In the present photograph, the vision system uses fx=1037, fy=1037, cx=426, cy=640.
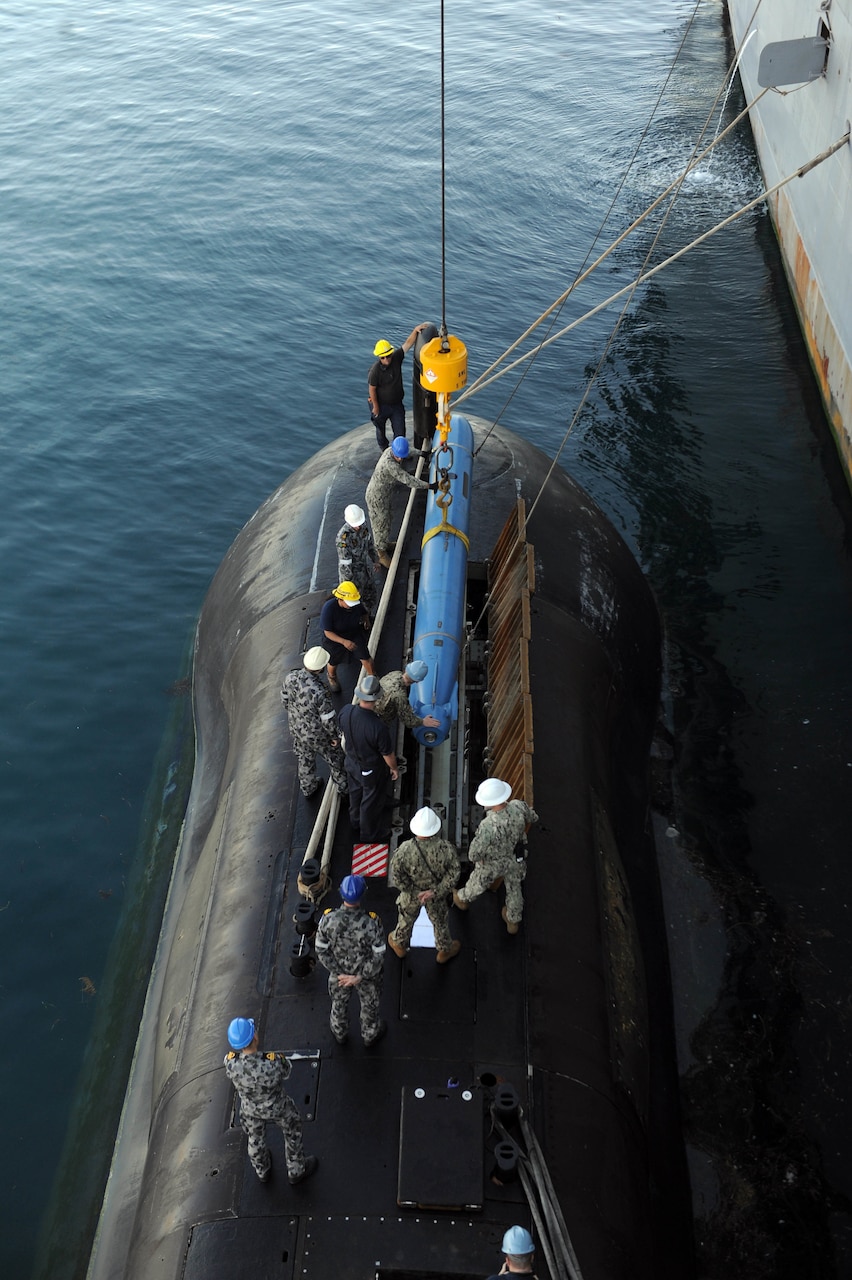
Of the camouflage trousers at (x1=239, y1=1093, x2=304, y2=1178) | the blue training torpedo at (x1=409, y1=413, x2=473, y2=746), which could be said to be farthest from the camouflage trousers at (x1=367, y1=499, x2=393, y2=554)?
the camouflage trousers at (x1=239, y1=1093, x2=304, y2=1178)

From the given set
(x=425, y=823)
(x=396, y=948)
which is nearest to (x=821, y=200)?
(x=425, y=823)

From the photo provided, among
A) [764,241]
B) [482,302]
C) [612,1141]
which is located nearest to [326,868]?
[612,1141]

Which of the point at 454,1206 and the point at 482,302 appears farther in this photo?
the point at 482,302

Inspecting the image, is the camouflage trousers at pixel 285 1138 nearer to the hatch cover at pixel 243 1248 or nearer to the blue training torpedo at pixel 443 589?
the hatch cover at pixel 243 1248

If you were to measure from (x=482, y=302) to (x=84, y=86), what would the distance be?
2500 cm

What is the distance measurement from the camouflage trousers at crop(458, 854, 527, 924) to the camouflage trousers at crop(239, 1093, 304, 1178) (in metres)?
2.55

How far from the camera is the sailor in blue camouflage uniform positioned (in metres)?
7.90

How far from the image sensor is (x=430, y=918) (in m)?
9.63

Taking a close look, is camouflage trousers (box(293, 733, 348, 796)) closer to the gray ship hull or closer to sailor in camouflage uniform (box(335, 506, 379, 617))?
sailor in camouflage uniform (box(335, 506, 379, 617))

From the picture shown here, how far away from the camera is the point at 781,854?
14.9m

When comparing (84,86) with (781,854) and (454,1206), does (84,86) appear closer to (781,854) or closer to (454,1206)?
(781,854)

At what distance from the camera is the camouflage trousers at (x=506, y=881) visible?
9.73 m

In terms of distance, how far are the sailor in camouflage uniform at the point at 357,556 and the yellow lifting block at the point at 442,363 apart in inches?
73.2

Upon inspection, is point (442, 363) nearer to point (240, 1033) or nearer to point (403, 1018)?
point (403, 1018)
